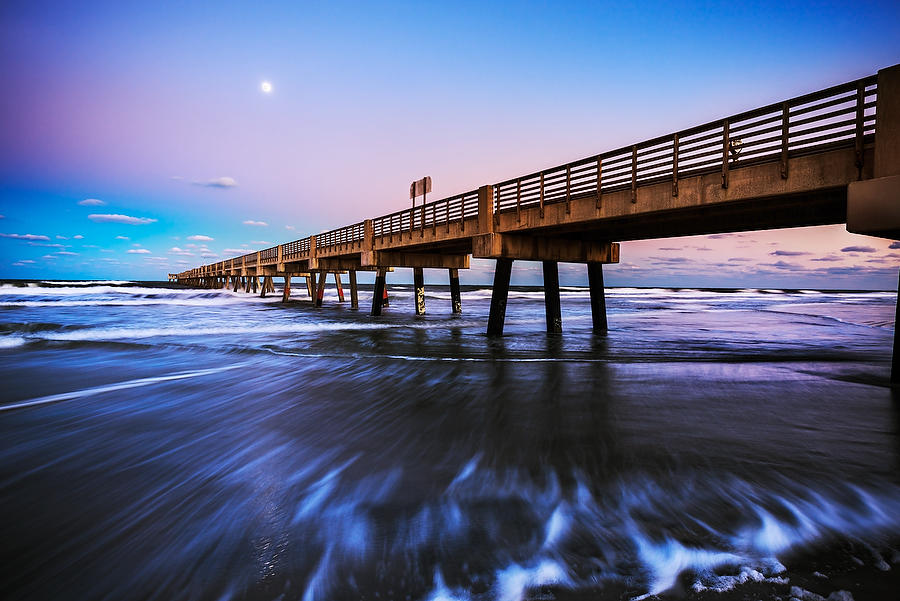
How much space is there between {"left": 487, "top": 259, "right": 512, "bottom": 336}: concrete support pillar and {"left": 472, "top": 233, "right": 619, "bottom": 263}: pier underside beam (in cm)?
48

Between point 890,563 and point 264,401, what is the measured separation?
715 centimetres

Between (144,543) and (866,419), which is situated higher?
(144,543)

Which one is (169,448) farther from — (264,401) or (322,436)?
(264,401)

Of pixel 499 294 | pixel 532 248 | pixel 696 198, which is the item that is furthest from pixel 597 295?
pixel 696 198

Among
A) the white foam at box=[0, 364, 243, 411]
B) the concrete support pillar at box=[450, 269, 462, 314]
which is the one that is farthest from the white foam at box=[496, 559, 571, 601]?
the concrete support pillar at box=[450, 269, 462, 314]

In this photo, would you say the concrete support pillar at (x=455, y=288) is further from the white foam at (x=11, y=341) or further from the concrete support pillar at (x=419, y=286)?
the white foam at (x=11, y=341)

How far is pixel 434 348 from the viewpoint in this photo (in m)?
13.2

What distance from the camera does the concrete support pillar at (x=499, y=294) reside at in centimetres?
1541

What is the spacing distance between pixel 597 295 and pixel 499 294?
14.2ft

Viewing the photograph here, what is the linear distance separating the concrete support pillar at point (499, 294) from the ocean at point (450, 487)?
22.4 ft

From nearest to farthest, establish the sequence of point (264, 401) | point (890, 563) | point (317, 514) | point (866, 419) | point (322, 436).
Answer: point (890, 563) < point (317, 514) < point (322, 436) < point (866, 419) < point (264, 401)

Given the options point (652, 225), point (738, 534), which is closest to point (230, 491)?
point (738, 534)

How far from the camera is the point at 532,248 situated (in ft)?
49.4

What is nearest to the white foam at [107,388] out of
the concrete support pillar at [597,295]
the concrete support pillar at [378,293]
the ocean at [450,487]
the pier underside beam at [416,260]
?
the ocean at [450,487]
